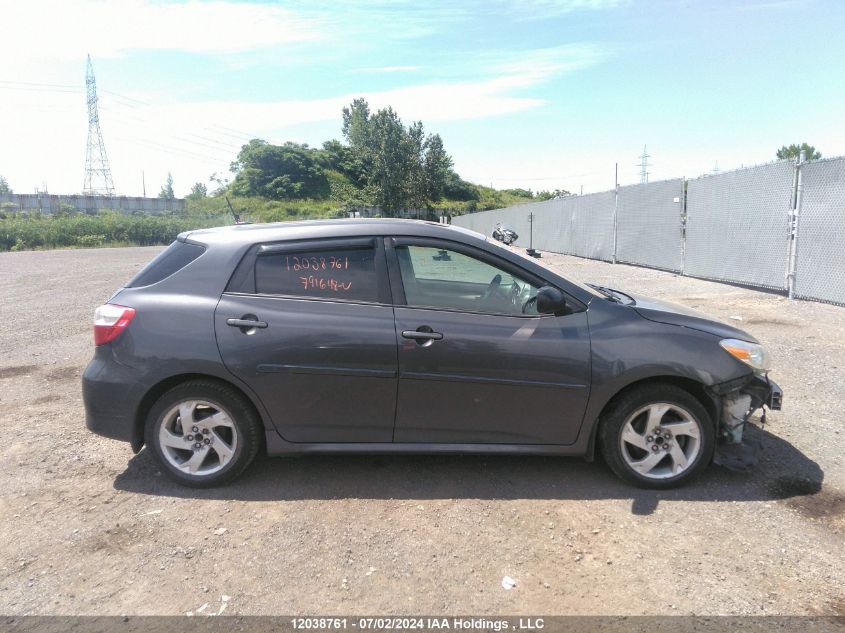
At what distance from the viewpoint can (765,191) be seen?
11.3 meters

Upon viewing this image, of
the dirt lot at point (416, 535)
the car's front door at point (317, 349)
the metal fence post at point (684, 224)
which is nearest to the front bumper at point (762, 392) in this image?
the dirt lot at point (416, 535)

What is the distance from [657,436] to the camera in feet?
12.1

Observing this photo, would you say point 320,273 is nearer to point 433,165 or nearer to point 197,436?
point 197,436

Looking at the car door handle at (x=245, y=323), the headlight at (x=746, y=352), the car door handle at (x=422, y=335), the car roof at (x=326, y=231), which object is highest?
the car roof at (x=326, y=231)

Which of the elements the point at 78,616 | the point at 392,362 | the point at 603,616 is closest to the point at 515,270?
the point at 392,362

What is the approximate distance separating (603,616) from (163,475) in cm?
292

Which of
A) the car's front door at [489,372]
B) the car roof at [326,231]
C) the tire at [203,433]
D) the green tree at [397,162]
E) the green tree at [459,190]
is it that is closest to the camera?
the car's front door at [489,372]

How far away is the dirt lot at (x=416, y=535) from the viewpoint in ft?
9.06

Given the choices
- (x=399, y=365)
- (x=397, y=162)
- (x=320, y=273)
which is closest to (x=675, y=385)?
(x=399, y=365)

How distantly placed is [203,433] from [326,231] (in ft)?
4.97

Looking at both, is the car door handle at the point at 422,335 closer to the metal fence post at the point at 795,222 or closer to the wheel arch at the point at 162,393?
the wheel arch at the point at 162,393

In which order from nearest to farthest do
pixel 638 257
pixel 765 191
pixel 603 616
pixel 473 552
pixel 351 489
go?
pixel 603 616
pixel 473 552
pixel 351 489
pixel 765 191
pixel 638 257

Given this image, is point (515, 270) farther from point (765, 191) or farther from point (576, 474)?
point (765, 191)

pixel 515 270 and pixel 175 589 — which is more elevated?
pixel 515 270
